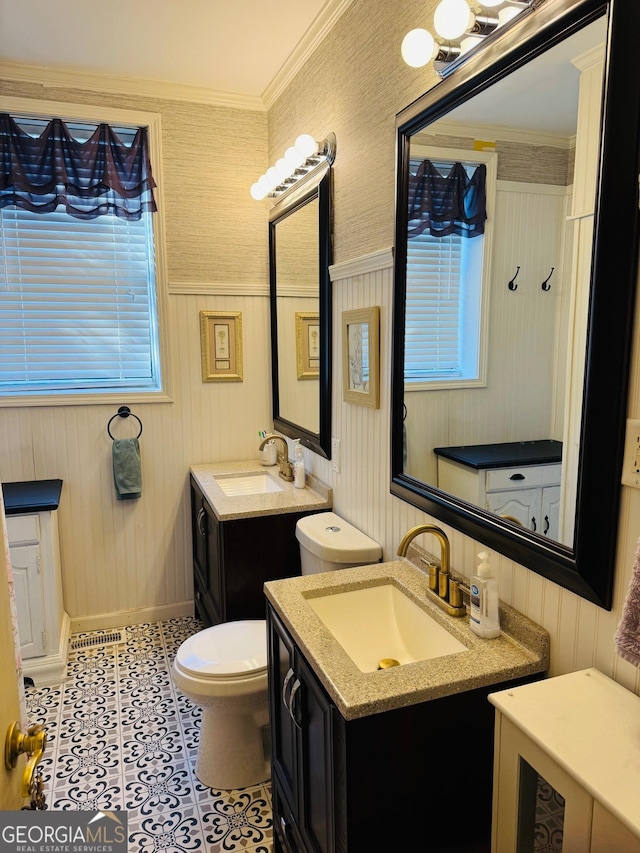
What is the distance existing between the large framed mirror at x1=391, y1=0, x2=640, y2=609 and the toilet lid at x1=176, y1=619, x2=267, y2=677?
80 cm

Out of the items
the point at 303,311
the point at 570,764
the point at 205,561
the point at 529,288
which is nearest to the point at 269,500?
the point at 205,561

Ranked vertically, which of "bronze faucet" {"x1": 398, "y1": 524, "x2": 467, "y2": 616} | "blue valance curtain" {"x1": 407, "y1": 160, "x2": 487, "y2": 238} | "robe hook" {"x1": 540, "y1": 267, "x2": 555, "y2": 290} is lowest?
"bronze faucet" {"x1": 398, "y1": 524, "x2": 467, "y2": 616}

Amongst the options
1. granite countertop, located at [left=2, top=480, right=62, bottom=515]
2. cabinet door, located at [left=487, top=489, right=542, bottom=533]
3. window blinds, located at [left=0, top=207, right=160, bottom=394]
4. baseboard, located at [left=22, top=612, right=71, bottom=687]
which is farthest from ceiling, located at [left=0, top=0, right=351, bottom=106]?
baseboard, located at [left=22, top=612, right=71, bottom=687]

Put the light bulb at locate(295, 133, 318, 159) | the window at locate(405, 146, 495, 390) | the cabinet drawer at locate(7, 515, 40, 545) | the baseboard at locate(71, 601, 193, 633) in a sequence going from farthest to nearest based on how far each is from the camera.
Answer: the baseboard at locate(71, 601, 193, 633), the cabinet drawer at locate(7, 515, 40, 545), the light bulb at locate(295, 133, 318, 159), the window at locate(405, 146, 495, 390)

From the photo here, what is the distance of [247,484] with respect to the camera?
3.03 m

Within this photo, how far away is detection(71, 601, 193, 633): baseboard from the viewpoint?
123 inches

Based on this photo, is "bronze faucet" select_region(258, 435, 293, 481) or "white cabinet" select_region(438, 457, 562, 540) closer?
"white cabinet" select_region(438, 457, 562, 540)

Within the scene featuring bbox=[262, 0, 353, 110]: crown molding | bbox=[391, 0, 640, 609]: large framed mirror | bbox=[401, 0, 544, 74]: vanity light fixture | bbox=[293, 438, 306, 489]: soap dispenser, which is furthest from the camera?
bbox=[293, 438, 306, 489]: soap dispenser

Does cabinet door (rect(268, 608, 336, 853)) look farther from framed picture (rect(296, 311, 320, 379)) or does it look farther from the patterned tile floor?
framed picture (rect(296, 311, 320, 379))

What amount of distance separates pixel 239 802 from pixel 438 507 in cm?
126

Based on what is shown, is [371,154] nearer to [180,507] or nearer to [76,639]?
[180,507]

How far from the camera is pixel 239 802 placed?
6.56ft

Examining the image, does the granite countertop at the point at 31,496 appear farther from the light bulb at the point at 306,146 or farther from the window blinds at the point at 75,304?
the light bulb at the point at 306,146

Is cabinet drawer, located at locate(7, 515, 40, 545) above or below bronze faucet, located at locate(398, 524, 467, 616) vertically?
below
